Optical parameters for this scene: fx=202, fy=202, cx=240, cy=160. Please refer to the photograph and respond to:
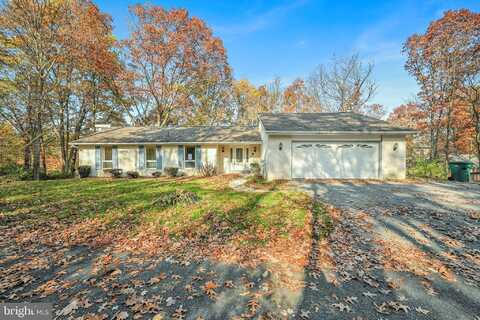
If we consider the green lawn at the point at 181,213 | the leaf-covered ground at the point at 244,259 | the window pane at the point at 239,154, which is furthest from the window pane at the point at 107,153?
the window pane at the point at 239,154

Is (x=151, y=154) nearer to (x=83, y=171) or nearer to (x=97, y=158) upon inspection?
(x=97, y=158)

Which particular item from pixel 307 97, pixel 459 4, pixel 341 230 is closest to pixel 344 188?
pixel 341 230

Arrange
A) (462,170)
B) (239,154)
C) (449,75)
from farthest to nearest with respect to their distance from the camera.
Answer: (239,154) < (449,75) < (462,170)

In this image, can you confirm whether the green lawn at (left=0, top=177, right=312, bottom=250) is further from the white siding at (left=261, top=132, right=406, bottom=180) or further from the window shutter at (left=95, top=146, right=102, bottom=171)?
the window shutter at (left=95, top=146, right=102, bottom=171)

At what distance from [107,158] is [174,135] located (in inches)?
192

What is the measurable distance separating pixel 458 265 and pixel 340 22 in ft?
53.2

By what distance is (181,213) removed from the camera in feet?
18.5

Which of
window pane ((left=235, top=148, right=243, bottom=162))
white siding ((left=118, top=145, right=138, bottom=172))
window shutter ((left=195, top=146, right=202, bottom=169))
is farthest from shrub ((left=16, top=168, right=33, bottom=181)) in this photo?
window pane ((left=235, top=148, right=243, bottom=162))

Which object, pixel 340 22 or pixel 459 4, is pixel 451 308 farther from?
pixel 459 4

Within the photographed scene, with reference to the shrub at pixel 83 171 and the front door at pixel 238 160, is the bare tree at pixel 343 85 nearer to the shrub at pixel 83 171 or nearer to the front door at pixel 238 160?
the front door at pixel 238 160

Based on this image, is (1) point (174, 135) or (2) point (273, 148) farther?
(1) point (174, 135)

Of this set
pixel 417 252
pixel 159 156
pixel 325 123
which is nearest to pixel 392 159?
pixel 325 123

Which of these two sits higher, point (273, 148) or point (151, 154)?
point (273, 148)

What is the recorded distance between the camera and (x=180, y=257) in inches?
144
